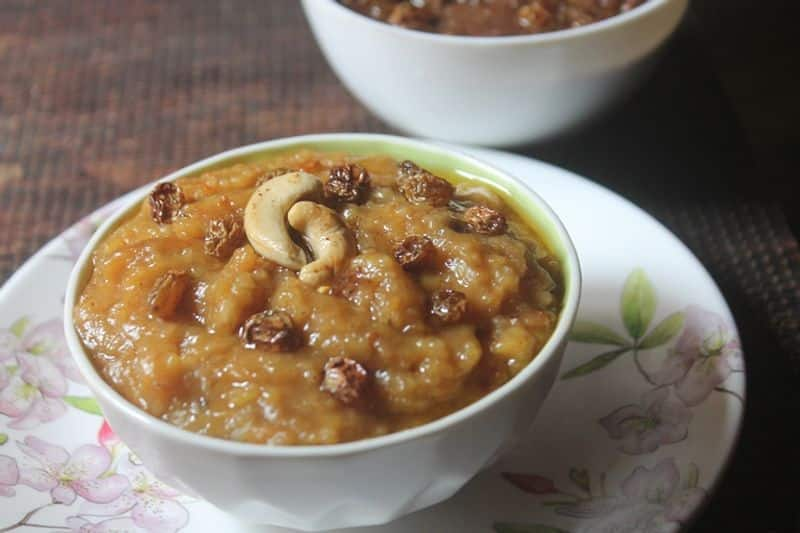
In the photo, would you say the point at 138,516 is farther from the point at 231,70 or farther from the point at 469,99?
the point at 231,70

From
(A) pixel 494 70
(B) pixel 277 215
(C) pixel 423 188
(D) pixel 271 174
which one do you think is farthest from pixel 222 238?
(A) pixel 494 70

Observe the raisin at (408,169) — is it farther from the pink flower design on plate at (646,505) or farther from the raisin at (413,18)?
the raisin at (413,18)

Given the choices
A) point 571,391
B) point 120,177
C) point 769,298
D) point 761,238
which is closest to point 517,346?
point 571,391

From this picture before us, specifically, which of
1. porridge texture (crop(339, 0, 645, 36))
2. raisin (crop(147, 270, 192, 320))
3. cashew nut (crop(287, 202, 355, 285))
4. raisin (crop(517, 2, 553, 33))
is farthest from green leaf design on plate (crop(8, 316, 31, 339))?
raisin (crop(517, 2, 553, 33))

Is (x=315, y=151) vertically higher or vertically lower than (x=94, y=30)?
higher

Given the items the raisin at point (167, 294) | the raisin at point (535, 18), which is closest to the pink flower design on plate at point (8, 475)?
the raisin at point (167, 294)

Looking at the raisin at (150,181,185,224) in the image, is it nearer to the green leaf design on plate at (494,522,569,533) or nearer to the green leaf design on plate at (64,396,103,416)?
the green leaf design on plate at (64,396,103,416)
